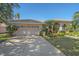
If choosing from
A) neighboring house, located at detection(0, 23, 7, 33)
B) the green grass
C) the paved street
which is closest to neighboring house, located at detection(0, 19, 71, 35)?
neighboring house, located at detection(0, 23, 7, 33)

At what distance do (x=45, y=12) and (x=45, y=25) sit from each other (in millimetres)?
451

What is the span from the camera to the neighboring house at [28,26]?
17.6 feet

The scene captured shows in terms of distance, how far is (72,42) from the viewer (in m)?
5.88

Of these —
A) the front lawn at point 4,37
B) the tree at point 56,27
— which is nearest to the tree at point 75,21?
the tree at point 56,27

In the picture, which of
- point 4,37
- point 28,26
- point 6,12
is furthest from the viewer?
point 6,12

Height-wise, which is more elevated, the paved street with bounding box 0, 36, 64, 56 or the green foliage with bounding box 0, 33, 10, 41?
the green foliage with bounding box 0, 33, 10, 41

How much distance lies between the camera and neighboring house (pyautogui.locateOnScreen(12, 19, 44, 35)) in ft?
17.6

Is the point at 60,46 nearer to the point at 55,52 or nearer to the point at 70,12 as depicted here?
the point at 55,52

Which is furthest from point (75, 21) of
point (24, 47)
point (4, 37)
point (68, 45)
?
point (4, 37)

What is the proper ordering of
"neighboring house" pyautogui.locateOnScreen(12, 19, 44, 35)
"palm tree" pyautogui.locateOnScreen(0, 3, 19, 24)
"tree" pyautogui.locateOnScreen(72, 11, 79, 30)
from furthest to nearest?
"palm tree" pyautogui.locateOnScreen(0, 3, 19, 24) < "neighboring house" pyautogui.locateOnScreen(12, 19, 44, 35) < "tree" pyautogui.locateOnScreen(72, 11, 79, 30)

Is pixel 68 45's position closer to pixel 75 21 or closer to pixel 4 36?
pixel 75 21

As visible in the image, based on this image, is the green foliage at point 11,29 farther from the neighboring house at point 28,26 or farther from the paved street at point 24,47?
the paved street at point 24,47

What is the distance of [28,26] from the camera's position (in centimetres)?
556

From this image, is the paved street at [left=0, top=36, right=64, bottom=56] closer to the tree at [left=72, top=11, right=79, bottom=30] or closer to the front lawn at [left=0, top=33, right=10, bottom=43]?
the front lawn at [left=0, top=33, right=10, bottom=43]
